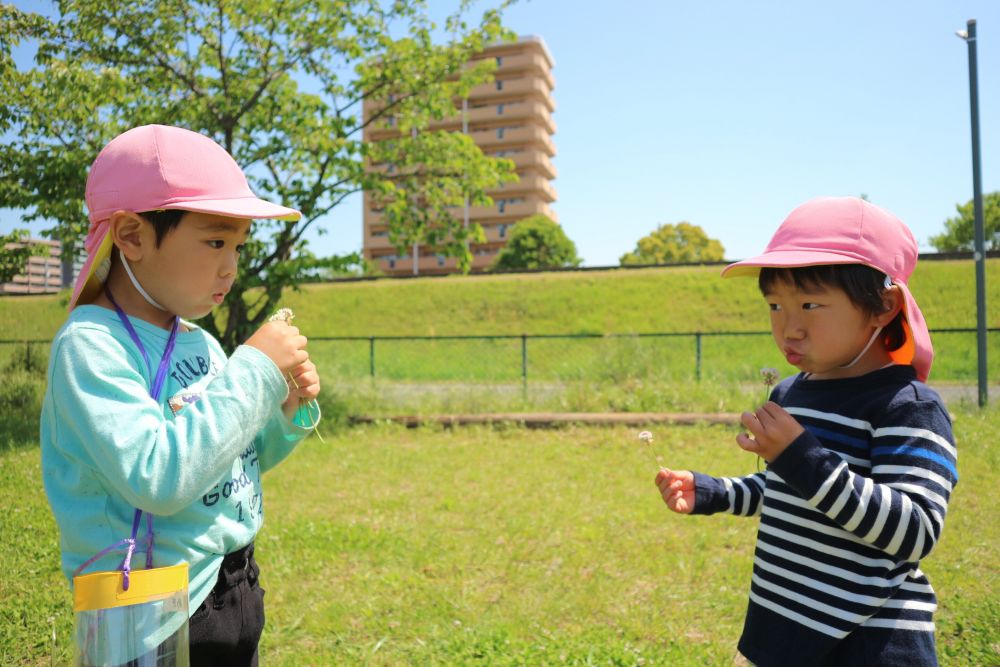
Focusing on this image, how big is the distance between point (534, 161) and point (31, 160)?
60456 millimetres

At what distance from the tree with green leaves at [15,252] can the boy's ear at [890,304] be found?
8.50m

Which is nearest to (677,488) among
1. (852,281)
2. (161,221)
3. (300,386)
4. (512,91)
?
(852,281)

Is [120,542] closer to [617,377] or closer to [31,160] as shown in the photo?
[31,160]

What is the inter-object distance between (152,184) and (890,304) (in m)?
1.58

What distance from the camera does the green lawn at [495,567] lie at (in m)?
2.99

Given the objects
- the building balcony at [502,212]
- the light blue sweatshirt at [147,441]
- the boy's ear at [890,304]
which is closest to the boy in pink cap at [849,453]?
the boy's ear at [890,304]

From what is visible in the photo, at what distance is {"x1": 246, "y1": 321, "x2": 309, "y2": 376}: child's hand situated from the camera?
137cm

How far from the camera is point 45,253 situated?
25.6 ft

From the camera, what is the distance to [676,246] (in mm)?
65500

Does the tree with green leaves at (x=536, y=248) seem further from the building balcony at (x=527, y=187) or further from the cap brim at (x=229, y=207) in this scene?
the cap brim at (x=229, y=207)

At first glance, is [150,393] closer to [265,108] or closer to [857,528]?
[857,528]

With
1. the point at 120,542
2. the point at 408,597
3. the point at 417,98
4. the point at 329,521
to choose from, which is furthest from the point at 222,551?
the point at 417,98

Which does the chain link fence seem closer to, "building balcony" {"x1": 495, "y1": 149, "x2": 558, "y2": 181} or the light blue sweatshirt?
the light blue sweatshirt

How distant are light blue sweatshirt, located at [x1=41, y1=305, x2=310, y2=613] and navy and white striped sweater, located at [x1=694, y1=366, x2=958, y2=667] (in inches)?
43.7
